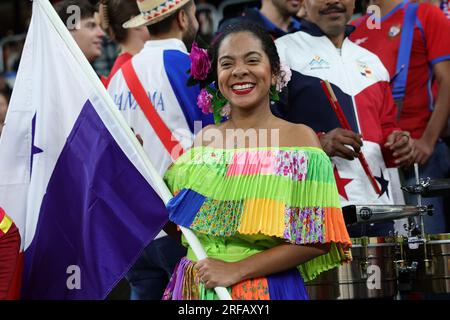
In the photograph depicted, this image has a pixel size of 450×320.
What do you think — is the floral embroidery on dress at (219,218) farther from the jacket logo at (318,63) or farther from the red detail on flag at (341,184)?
the jacket logo at (318,63)

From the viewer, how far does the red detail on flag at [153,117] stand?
491cm

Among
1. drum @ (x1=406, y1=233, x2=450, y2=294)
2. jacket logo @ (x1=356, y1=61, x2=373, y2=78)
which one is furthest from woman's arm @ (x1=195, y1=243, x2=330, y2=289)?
jacket logo @ (x1=356, y1=61, x2=373, y2=78)

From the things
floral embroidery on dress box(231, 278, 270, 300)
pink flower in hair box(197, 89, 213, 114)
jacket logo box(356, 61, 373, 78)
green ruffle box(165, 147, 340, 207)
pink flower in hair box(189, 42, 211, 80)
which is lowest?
floral embroidery on dress box(231, 278, 270, 300)

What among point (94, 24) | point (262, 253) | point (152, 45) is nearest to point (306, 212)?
point (262, 253)

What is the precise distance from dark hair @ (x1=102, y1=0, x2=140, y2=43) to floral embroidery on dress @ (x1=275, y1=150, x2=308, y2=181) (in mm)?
2252

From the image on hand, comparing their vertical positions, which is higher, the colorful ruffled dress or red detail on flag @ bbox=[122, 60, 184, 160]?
red detail on flag @ bbox=[122, 60, 184, 160]

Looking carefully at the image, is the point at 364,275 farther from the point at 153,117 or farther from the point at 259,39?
the point at 153,117

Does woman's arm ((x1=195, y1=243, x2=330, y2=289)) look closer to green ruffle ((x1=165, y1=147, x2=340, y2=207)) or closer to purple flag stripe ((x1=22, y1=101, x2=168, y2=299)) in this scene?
green ruffle ((x1=165, y1=147, x2=340, y2=207))

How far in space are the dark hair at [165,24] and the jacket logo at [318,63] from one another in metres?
0.90

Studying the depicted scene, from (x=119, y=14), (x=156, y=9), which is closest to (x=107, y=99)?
(x=156, y=9)

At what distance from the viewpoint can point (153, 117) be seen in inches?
195

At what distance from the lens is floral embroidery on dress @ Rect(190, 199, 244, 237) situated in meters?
3.52

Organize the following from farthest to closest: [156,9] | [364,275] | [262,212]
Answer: [156,9] < [364,275] < [262,212]

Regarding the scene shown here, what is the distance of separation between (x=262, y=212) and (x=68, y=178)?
1031 mm
